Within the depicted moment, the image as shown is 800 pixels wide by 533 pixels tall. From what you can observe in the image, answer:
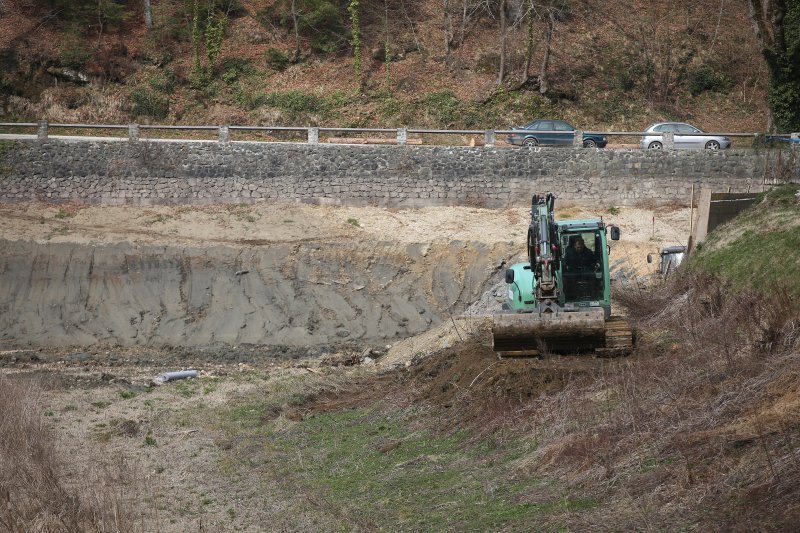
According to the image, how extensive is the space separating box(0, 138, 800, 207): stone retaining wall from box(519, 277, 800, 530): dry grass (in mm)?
19214

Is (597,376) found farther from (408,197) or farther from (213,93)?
(213,93)

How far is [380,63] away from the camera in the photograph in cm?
4684

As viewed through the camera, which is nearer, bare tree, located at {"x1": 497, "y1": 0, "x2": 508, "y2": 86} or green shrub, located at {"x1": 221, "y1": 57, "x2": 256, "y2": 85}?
bare tree, located at {"x1": 497, "y1": 0, "x2": 508, "y2": 86}

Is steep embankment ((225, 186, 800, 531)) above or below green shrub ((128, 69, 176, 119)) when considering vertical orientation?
below

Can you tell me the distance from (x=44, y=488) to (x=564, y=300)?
32.5 feet

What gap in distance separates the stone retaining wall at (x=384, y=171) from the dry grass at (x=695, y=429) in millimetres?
19214

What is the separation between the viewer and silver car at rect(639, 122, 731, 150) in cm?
3609

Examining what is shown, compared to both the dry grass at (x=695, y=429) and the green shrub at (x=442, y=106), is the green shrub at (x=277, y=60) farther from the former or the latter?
the dry grass at (x=695, y=429)

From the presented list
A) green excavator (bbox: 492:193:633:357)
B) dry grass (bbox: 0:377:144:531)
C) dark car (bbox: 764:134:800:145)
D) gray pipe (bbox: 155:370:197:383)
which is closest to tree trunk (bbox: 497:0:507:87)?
dark car (bbox: 764:134:800:145)

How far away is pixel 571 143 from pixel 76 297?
16.5m

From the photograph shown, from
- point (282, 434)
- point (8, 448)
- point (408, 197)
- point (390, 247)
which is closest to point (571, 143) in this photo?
point (408, 197)

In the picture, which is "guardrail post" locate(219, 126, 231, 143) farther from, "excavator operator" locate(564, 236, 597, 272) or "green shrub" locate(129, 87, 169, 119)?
"excavator operator" locate(564, 236, 597, 272)

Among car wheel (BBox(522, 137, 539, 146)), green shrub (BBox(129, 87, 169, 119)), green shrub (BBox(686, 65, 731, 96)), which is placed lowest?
car wheel (BBox(522, 137, 539, 146))

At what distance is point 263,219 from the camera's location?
32.6 metres
